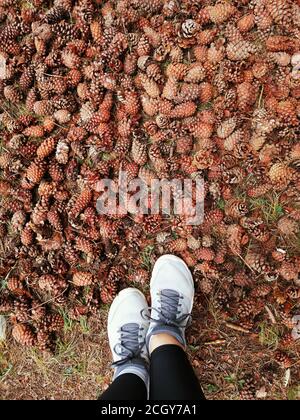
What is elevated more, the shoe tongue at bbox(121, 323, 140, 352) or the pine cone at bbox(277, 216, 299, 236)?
the pine cone at bbox(277, 216, 299, 236)

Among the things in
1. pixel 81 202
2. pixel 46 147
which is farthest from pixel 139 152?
pixel 46 147

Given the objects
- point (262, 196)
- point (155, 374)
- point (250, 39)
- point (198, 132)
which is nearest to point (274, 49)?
point (250, 39)

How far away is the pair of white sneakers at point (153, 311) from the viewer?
236 centimetres

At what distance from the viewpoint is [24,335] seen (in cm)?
248

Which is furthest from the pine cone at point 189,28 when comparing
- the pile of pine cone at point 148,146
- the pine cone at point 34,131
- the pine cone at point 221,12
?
the pine cone at point 34,131

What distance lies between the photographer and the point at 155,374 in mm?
1982

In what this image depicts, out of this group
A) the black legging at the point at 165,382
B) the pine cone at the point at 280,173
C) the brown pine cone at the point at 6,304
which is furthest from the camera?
the brown pine cone at the point at 6,304

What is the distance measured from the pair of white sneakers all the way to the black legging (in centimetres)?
22

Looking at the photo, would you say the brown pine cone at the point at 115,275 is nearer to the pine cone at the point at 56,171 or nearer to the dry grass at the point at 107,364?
the dry grass at the point at 107,364

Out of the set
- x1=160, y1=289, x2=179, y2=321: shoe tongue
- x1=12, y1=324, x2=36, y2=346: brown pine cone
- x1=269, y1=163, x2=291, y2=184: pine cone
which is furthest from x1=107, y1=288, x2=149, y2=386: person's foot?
x1=269, y1=163, x2=291, y2=184: pine cone

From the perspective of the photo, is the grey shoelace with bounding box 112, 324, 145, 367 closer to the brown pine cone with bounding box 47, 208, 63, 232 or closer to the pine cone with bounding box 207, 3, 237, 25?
the brown pine cone with bounding box 47, 208, 63, 232

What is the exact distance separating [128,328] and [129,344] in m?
0.09

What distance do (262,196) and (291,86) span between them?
2.08 ft

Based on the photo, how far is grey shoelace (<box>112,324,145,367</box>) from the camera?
7.57 ft
